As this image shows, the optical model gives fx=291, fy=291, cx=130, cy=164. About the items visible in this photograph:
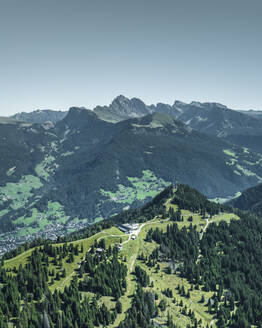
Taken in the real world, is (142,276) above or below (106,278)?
below

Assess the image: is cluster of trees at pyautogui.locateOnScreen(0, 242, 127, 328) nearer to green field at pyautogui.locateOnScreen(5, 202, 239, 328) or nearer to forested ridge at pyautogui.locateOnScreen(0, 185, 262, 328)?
forested ridge at pyautogui.locateOnScreen(0, 185, 262, 328)

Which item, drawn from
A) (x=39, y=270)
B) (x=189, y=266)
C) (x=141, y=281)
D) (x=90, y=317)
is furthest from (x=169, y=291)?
(x=39, y=270)

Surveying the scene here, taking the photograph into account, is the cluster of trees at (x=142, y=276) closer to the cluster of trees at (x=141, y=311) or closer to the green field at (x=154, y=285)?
the green field at (x=154, y=285)

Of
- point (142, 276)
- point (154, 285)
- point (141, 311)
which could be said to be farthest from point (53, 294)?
point (154, 285)

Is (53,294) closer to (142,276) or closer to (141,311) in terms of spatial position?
(141,311)

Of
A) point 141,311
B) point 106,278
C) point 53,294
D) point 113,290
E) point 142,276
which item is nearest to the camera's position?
point 53,294

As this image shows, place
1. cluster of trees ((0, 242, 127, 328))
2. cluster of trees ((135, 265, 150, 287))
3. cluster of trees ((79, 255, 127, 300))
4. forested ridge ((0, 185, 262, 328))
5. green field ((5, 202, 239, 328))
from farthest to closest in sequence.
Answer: cluster of trees ((135, 265, 150, 287)) < cluster of trees ((79, 255, 127, 300)) < green field ((5, 202, 239, 328)) < forested ridge ((0, 185, 262, 328)) < cluster of trees ((0, 242, 127, 328))

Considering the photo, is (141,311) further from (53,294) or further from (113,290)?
(53,294)

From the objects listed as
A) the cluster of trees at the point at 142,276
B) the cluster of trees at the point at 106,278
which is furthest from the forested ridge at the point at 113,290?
the cluster of trees at the point at 142,276

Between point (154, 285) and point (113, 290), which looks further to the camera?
point (154, 285)

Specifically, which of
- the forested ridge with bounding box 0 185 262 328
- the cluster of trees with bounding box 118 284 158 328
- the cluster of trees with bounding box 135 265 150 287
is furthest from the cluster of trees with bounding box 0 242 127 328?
the cluster of trees with bounding box 135 265 150 287

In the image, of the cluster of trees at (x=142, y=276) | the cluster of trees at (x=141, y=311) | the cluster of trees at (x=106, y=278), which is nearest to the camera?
the cluster of trees at (x=141, y=311)

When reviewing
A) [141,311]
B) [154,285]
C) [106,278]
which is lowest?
[141,311]

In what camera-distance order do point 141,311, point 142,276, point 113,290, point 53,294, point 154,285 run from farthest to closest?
point 154,285 → point 142,276 → point 113,290 → point 141,311 → point 53,294
